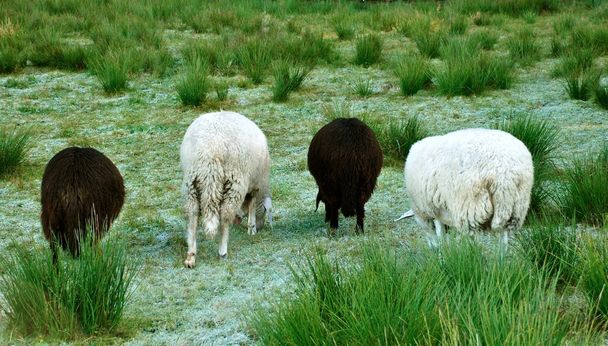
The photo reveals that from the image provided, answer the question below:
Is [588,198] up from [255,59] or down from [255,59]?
up

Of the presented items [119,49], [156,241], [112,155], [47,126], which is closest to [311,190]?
[156,241]

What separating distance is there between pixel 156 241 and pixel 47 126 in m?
4.48

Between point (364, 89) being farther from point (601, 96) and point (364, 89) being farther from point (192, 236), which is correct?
point (192, 236)

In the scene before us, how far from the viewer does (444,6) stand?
19531mm

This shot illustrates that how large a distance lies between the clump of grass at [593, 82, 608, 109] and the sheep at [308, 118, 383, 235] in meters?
4.75

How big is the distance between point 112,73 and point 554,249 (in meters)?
8.70

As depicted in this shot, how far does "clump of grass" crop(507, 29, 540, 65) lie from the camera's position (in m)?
13.7

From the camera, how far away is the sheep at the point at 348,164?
704cm

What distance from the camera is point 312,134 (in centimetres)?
1060

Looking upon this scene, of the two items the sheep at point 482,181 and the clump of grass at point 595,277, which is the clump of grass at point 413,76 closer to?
the sheep at point 482,181

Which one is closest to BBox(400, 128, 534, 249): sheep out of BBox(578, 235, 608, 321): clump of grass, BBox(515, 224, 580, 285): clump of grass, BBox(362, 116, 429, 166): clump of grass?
BBox(515, 224, 580, 285): clump of grass

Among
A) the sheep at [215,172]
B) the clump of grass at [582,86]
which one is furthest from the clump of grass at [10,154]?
the clump of grass at [582,86]

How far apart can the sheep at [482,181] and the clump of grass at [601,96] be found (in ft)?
18.0

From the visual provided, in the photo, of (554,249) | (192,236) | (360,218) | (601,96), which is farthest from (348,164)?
(601,96)
